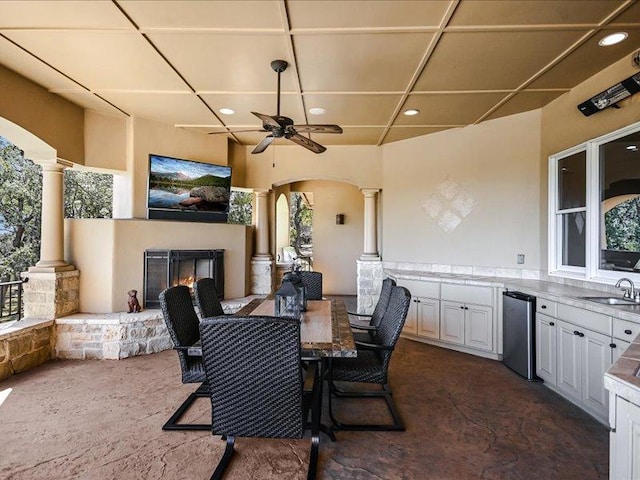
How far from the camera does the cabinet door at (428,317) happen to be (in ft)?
14.8

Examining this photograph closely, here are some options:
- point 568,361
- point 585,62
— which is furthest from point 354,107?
point 568,361

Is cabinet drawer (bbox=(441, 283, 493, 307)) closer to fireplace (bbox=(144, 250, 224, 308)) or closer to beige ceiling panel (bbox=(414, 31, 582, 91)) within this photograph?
beige ceiling panel (bbox=(414, 31, 582, 91))

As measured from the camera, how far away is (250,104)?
4.04 m

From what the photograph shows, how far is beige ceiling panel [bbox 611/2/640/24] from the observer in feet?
7.67

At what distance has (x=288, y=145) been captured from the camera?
583 cm

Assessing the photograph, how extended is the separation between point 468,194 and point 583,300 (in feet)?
7.59

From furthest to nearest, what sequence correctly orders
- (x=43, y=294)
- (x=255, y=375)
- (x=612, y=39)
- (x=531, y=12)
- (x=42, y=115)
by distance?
(x=43, y=294) < (x=42, y=115) < (x=612, y=39) < (x=531, y=12) < (x=255, y=375)

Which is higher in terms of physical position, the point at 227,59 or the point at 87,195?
the point at 227,59

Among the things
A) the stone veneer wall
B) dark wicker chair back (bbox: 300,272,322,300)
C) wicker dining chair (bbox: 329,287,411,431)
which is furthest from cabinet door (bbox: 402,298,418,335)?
the stone veneer wall

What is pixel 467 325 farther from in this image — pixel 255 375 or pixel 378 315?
pixel 255 375

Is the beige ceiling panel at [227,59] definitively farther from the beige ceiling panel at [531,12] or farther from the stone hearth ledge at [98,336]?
the stone hearth ledge at [98,336]

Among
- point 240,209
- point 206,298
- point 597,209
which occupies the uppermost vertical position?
point 240,209

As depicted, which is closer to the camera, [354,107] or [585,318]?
[585,318]

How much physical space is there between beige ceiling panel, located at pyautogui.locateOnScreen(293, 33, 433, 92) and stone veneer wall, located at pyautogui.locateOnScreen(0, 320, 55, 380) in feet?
12.5
